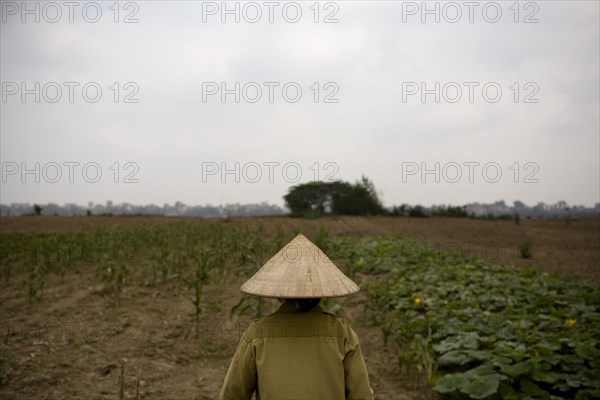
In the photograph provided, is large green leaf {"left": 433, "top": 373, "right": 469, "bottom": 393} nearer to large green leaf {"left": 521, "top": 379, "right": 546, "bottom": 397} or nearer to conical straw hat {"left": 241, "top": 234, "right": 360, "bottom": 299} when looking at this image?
large green leaf {"left": 521, "top": 379, "right": 546, "bottom": 397}

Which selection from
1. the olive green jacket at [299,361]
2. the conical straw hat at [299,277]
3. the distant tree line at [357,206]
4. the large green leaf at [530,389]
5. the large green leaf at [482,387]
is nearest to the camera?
the olive green jacket at [299,361]

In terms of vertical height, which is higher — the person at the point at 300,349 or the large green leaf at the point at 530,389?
the person at the point at 300,349

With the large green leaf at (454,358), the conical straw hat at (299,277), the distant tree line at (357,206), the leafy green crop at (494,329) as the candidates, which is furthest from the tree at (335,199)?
the conical straw hat at (299,277)

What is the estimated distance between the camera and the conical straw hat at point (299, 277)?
1836 millimetres

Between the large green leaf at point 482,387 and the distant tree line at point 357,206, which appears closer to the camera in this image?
the large green leaf at point 482,387

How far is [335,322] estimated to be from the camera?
182cm

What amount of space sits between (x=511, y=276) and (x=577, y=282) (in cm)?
100

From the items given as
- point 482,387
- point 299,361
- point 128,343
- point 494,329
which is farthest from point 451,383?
point 128,343

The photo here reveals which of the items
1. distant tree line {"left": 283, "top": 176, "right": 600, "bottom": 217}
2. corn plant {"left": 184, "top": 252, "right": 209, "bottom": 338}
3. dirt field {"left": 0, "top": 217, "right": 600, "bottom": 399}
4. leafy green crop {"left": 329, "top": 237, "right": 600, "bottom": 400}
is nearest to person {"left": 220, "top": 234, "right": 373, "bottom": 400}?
leafy green crop {"left": 329, "top": 237, "right": 600, "bottom": 400}

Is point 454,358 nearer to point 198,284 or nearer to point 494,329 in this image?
point 494,329

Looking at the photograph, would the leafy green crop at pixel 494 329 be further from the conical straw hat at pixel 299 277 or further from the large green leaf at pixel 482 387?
the conical straw hat at pixel 299 277

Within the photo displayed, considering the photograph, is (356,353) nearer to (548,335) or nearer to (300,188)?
(548,335)

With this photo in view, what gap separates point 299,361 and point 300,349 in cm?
5

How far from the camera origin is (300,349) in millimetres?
1744
